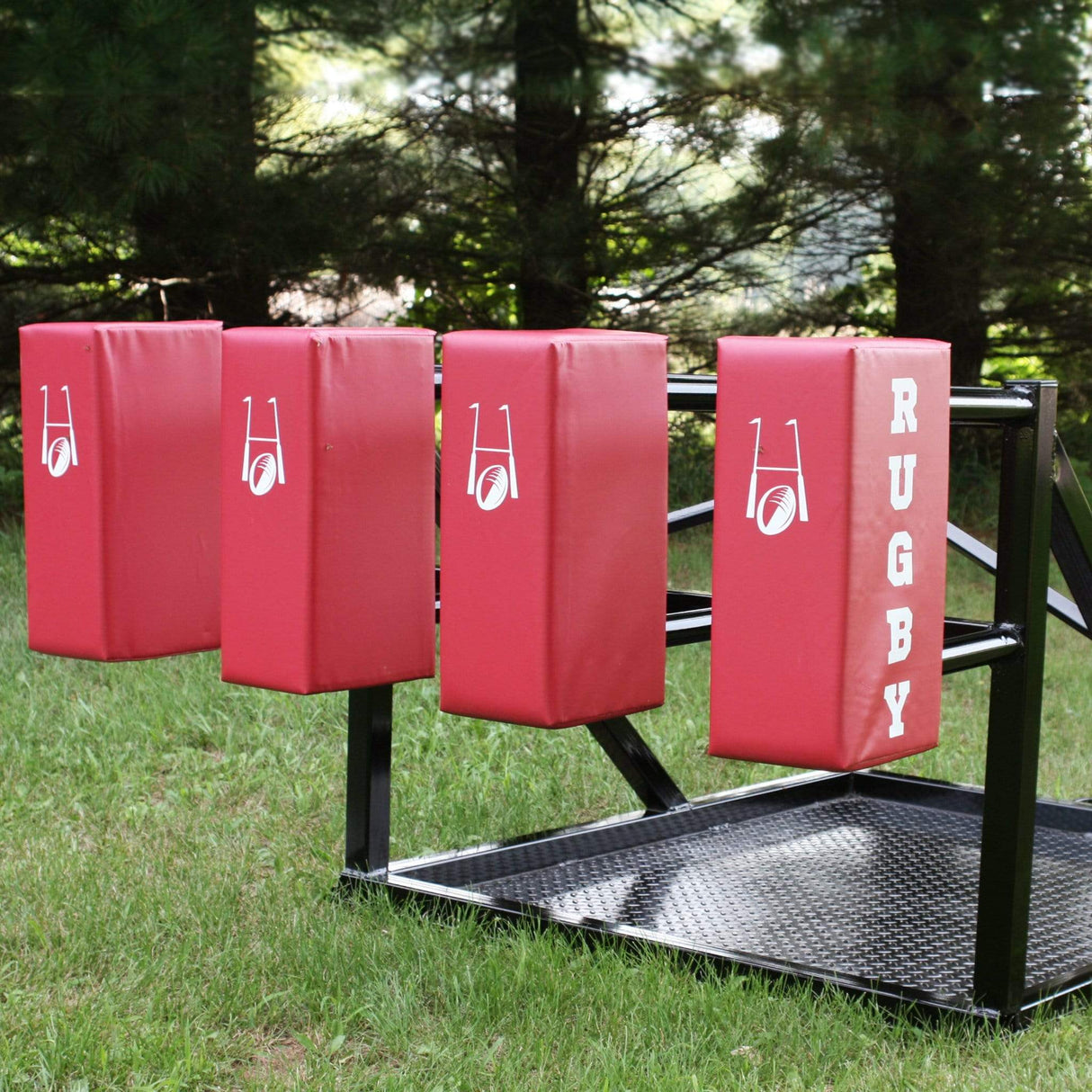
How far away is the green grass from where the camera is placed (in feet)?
7.63

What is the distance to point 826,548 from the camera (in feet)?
6.82

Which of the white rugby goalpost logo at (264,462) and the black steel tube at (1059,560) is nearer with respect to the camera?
the white rugby goalpost logo at (264,462)

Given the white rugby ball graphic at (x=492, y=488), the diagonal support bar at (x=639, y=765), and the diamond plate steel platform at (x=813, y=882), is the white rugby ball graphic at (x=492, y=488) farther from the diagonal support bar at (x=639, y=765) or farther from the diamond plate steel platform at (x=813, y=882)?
the diagonal support bar at (x=639, y=765)

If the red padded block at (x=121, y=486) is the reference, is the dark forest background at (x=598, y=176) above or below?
above

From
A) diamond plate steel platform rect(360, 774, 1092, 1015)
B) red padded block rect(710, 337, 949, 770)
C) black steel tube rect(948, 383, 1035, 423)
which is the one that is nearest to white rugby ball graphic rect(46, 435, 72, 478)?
diamond plate steel platform rect(360, 774, 1092, 1015)

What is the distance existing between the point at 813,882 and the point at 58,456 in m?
1.66

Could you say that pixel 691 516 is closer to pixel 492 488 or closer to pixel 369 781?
pixel 369 781

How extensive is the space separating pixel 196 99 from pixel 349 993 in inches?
183

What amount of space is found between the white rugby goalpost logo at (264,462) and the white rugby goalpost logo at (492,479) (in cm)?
31

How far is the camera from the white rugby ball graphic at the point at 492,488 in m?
2.30

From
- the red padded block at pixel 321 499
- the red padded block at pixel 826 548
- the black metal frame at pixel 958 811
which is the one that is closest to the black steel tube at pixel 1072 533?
the black metal frame at pixel 958 811

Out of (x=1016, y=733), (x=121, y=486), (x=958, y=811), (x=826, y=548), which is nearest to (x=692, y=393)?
(x=826, y=548)

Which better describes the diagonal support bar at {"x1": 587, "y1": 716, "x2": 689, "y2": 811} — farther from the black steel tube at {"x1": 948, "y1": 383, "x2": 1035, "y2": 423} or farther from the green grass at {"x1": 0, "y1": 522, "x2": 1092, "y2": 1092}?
the black steel tube at {"x1": 948, "y1": 383, "x2": 1035, "y2": 423}

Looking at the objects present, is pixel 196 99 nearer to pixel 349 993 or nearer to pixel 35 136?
pixel 35 136
